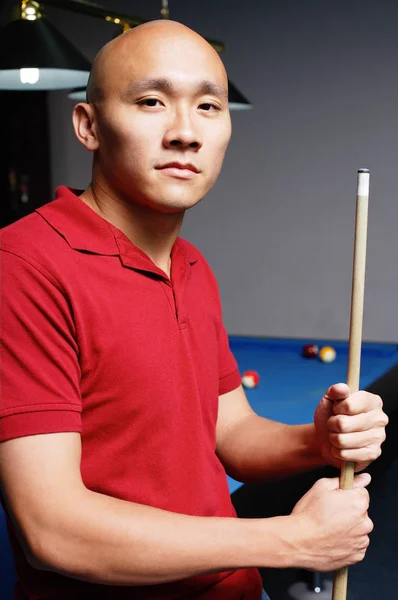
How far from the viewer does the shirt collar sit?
1.00 metres

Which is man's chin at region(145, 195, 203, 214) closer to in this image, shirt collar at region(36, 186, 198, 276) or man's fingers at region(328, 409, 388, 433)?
shirt collar at region(36, 186, 198, 276)

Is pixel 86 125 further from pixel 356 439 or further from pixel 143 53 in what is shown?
pixel 356 439

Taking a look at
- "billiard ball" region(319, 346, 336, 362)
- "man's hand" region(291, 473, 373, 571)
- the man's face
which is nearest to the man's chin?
the man's face

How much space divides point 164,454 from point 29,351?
0.80 ft

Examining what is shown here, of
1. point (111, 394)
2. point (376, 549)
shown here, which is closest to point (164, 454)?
point (111, 394)

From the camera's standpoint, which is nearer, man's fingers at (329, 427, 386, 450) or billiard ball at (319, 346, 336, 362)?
man's fingers at (329, 427, 386, 450)

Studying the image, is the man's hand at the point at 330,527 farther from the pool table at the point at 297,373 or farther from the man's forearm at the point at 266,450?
the pool table at the point at 297,373

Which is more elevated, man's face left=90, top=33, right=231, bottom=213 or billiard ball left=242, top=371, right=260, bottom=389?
man's face left=90, top=33, right=231, bottom=213

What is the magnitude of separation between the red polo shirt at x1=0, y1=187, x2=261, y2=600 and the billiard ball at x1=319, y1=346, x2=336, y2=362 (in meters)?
1.98

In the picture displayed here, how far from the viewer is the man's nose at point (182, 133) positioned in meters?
0.99

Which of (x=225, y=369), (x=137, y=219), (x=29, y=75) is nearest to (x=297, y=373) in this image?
(x=29, y=75)

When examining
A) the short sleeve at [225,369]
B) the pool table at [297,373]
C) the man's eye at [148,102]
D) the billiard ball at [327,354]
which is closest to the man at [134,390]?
the man's eye at [148,102]

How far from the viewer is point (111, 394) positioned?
95 cm

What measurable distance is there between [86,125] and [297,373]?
1948mm
